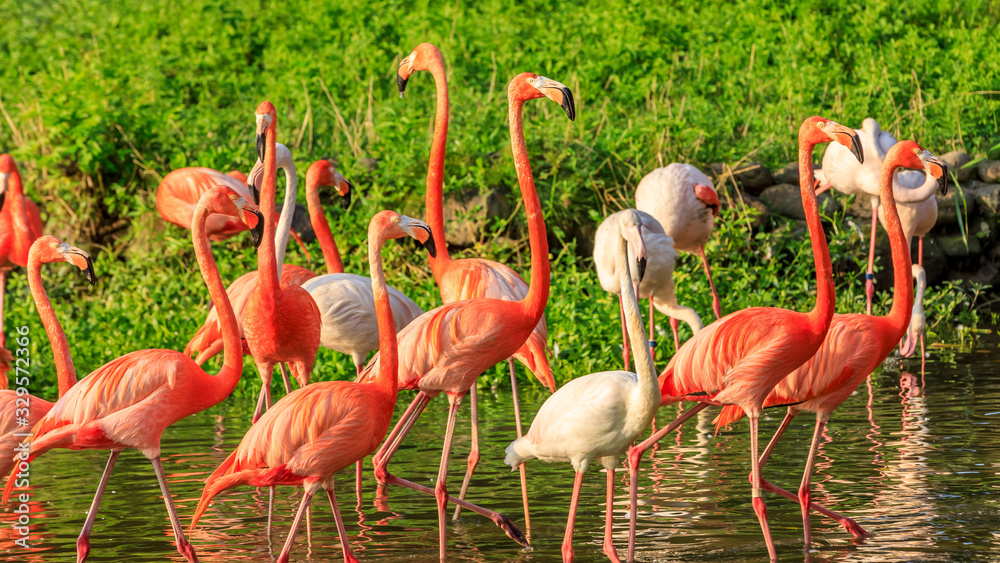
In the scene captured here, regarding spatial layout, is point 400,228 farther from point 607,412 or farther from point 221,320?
point 607,412

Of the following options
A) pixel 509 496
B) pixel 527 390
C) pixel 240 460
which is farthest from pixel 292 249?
pixel 240 460

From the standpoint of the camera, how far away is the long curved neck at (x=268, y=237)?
4.54 meters

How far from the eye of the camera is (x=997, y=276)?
8.77 metres

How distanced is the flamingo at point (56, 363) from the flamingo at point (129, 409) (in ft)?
0.23

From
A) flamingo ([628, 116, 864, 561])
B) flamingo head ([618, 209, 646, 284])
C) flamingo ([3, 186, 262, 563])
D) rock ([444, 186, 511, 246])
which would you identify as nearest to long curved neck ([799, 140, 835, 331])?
flamingo ([628, 116, 864, 561])

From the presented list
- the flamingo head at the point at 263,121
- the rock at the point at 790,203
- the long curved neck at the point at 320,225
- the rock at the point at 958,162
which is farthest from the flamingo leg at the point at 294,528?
the rock at the point at 958,162

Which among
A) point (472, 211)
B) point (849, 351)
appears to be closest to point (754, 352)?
point (849, 351)

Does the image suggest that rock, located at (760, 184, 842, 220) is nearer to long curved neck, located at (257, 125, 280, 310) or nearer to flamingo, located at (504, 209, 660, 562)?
long curved neck, located at (257, 125, 280, 310)

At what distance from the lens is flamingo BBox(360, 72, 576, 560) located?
404 centimetres

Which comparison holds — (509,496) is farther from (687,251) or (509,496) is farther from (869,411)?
(687,251)

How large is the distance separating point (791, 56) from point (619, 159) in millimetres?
3024

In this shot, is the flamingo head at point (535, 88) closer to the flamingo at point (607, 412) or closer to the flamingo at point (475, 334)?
the flamingo at point (475, 334)

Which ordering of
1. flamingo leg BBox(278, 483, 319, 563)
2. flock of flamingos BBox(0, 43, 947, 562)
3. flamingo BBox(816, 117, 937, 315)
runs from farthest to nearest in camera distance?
flamingo BBox(816, 117, 937, 315) → flock of flamingos BBox(0, 43, 947, 562) → flamingo leg BBox(278, 483, 319, 563)

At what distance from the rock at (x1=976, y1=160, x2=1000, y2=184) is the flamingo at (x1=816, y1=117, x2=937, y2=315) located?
4.54ft
